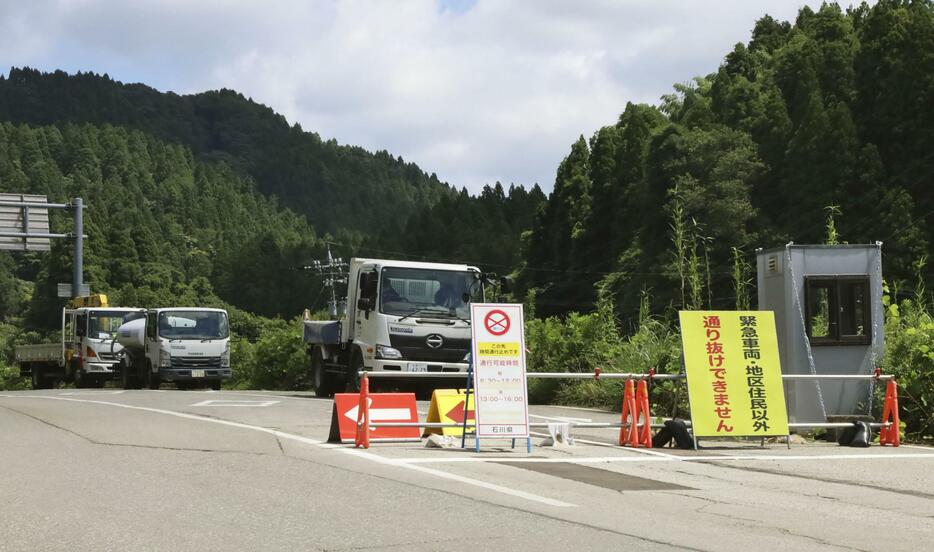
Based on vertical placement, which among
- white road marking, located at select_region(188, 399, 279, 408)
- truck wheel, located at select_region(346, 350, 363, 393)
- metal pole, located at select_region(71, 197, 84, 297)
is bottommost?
white road marking, located at select_region(188, 399, 279, 408)

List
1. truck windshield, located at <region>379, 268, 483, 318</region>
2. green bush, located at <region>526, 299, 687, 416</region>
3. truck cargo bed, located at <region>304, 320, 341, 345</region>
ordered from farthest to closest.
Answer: truck cargo bed, located at <region>304, 320, 341, 345</region>
truck windshield, located at <region>379, 268, 483, 318</region>
green bush, located at <region>526, 299, 687, 416</region>

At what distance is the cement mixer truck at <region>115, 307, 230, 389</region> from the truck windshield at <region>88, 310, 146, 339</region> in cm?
289

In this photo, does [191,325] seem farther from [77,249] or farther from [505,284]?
[505,284]

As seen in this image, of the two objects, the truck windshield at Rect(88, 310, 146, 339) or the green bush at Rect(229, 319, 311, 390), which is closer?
the green bush at Rect(229, 319, 311, 390)

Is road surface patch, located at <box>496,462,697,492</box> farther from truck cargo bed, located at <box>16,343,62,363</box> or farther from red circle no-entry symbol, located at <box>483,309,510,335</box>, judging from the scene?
truck cargo bed, located at <box>16,343,62,363</box>

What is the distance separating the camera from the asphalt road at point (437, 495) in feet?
24.4

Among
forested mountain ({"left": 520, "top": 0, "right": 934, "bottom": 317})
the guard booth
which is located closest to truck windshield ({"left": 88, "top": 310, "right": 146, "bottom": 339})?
forested mountain ({"left": 520, "top": 0, "right": 934, "bottom": 317})

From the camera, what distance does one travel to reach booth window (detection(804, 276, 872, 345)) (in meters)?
14.9

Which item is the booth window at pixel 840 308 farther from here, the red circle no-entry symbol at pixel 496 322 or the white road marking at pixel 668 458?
the red circle no-entry symbol at pixel 496 322

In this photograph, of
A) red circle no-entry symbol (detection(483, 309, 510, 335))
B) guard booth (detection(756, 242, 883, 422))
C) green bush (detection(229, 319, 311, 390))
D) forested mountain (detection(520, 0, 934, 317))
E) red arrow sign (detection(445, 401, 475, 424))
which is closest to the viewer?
red circle no-entry symbol (detection(483, 309, 510, 335))

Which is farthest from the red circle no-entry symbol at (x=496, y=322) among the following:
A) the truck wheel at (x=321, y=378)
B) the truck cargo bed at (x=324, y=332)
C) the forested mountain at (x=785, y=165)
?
the forested mountain at (x=785, y=165)

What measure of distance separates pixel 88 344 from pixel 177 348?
247 inches

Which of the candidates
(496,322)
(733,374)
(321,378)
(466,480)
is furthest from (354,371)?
(466,480)

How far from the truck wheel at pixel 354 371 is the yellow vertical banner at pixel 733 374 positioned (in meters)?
11.2
